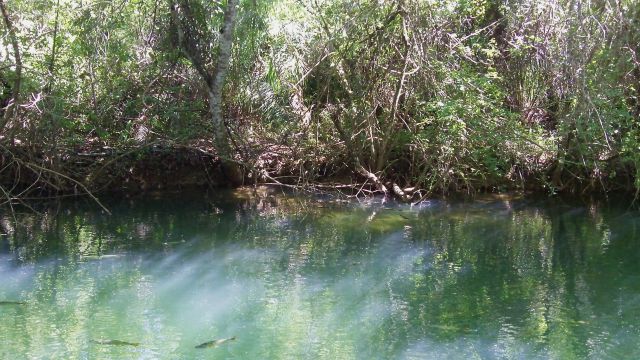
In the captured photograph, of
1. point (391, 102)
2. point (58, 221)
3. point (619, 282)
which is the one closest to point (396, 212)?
point (391, 102)

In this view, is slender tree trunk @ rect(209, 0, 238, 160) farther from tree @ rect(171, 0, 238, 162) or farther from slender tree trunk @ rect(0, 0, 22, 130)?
slender tree trunk @ rect(0, 0, 22, 130)

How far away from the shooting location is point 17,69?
8352 millimetres

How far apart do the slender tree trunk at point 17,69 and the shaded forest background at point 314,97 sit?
0.08ft

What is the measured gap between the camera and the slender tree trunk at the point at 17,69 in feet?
26.2

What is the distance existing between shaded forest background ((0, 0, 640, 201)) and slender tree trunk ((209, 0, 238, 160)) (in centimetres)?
3

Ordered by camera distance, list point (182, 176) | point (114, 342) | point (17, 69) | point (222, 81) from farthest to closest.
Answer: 1. point (182, 176)
2. point (222, 81)
3. point (17, 69)
4. point (114, 342)

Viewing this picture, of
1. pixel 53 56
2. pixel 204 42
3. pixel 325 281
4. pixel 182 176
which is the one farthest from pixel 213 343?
pixel 182 176

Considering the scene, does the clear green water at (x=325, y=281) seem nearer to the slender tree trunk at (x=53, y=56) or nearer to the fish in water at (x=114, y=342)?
the fish in water at (x=114, y=342)

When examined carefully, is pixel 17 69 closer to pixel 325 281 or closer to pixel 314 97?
pixel 314 97

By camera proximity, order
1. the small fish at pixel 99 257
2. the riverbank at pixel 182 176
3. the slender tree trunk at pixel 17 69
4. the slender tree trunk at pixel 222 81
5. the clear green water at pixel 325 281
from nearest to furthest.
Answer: the clear green water at pixel 325 281 → the small fish at pixel 99 257 → the slender tree trunk at pixel 17 69 → the slender tree trunk at pixel 222 81 → the riverbank at pixel 182 176

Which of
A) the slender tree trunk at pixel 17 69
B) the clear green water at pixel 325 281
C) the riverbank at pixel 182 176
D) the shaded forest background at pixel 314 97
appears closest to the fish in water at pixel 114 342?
the clear green water at pixel 325 281

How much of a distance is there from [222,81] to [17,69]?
2469 mm

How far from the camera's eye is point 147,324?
5.24 metres

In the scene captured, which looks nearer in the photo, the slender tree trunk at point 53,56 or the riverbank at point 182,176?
the slender tree trunk at point 53,56
